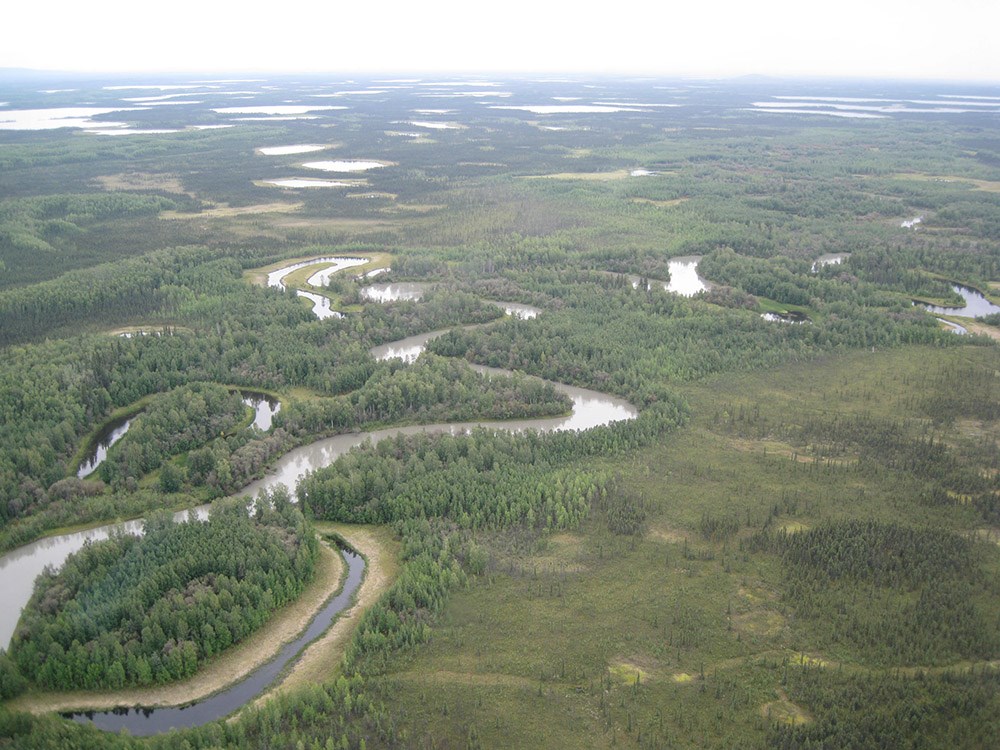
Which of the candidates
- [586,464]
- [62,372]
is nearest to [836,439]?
[586,464]

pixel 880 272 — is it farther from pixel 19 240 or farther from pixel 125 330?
pixel 19 240

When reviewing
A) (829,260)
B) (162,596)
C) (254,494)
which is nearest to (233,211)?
(829,260)

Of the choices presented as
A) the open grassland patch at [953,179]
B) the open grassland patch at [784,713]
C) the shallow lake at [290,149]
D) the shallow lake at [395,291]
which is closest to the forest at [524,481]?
the open grassland patch at [784,713]

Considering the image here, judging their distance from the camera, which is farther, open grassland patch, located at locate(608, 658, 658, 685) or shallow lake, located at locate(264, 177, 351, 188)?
shallow lake, located at locate(264, 177, 351, 188)

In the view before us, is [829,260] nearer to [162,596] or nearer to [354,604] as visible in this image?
[354,604]

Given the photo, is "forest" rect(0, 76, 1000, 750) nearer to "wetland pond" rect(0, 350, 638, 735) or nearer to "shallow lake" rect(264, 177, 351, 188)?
"wetland pond" rect(0, 350, 638, 735)

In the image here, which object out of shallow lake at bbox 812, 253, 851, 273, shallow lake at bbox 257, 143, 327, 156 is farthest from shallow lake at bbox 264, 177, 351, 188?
shallow lake at bbox 812, 253, 851, 273

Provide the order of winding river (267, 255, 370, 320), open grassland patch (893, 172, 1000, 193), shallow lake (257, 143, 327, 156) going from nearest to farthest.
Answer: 1. winding river (267, 255, 370, 320)
2. open grassland patch (893, 172, 1000, 193)
3. shallow lake (257, 143, 327, 156)

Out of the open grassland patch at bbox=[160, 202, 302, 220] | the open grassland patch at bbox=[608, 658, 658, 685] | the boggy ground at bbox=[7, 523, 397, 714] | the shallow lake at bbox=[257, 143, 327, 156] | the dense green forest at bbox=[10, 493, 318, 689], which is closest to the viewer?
the boggy ground at bbox=[7, 523, 397, 714]

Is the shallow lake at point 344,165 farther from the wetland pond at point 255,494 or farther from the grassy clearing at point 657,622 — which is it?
the grassy clearing at point 657,622

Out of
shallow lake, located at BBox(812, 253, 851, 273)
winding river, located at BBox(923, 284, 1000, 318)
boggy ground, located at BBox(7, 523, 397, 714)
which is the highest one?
shallow lake, located at BBox(812, 253, 851, 273)
